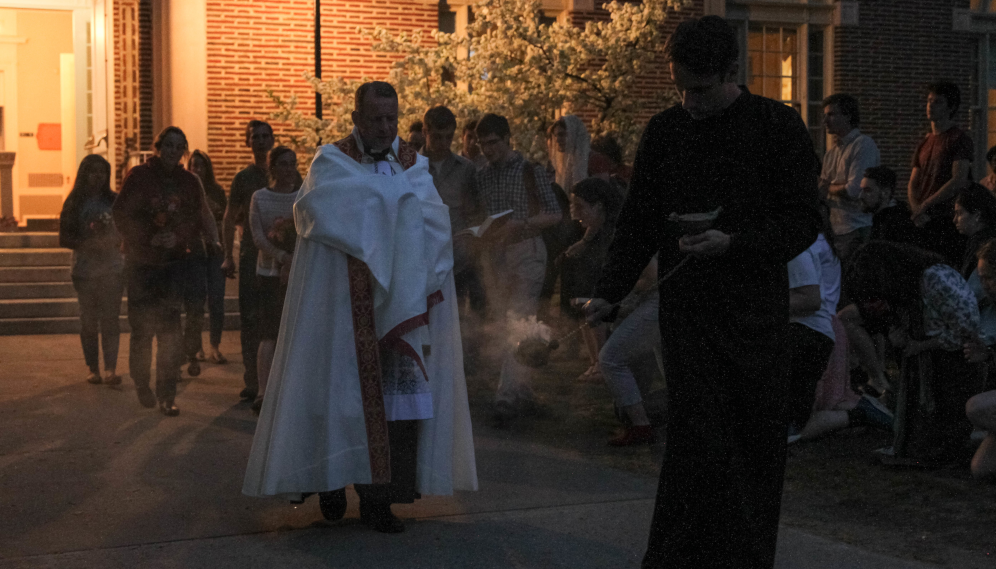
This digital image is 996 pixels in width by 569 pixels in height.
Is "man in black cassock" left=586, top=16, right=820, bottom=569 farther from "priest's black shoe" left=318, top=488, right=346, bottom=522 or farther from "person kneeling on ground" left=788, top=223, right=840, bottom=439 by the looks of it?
"person kneeling on ground" left=788, top=223, right=840, bottom=439

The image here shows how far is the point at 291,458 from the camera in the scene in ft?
15.1

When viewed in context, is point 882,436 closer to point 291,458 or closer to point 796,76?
point 291,458

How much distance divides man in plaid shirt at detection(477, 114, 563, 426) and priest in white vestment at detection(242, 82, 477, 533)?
242 centimetres

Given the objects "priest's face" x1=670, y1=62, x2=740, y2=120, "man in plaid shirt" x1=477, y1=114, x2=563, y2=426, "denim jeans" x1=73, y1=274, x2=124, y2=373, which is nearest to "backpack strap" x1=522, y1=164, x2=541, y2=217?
"man in plaid shirt" x1=477, y1=114, x2=563, y2=426

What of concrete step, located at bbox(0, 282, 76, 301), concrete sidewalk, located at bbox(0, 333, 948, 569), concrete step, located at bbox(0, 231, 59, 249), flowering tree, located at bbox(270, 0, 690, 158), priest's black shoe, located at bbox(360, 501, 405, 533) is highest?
flowering tree, located at bbox(270, 0, 690, 158)

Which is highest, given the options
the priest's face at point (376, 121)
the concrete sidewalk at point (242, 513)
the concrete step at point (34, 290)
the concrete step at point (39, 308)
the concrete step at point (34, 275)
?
the priest's face at point (376, 121)

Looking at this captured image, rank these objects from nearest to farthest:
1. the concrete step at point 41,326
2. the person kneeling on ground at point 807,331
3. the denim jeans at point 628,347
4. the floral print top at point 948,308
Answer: the floral print top at point 948,308, the person kneeling on ground at point 807,331, the denim jeans at point 628,347, the concrete step at point 41,326

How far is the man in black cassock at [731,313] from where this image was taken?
347 centimetres

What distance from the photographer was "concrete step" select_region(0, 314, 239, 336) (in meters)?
12.2

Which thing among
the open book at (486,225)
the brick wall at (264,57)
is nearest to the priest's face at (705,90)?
the open book at (486,225)

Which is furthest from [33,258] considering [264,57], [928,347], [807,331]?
[928,347]

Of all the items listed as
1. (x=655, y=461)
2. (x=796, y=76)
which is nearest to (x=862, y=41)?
(x=796, y=76)

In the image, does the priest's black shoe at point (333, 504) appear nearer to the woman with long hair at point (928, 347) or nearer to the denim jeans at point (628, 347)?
the denim jeans at point (628, 347)

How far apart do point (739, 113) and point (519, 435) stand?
12.5 ft
